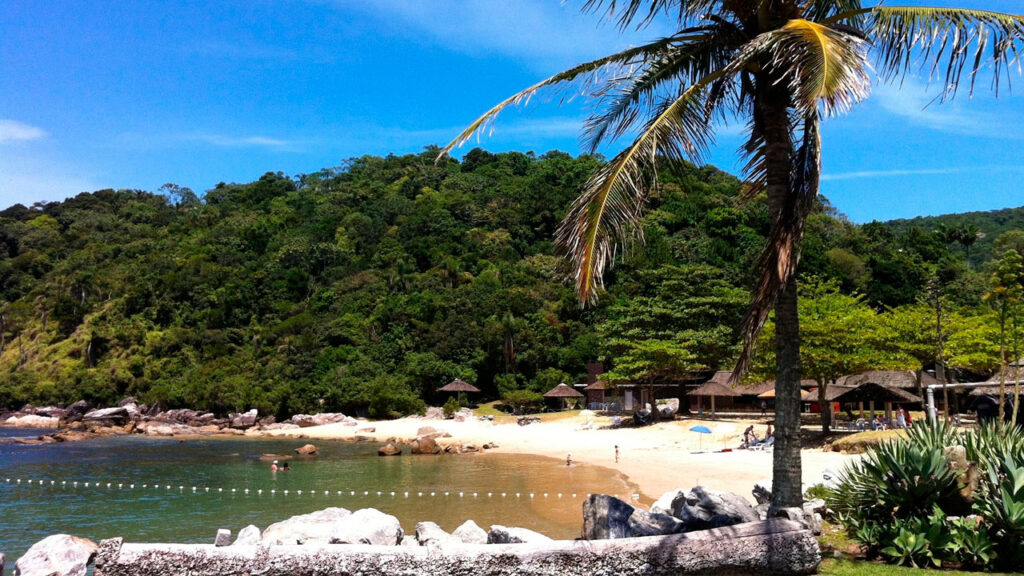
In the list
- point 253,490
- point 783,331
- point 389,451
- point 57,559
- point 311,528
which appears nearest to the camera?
point 783,331

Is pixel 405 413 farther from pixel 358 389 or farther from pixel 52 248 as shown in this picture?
pixel 52 248

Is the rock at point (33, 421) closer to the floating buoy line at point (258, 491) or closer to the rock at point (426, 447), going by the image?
the floating buoy line at point (258, 491)

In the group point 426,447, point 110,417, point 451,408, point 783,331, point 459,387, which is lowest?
point 426,447

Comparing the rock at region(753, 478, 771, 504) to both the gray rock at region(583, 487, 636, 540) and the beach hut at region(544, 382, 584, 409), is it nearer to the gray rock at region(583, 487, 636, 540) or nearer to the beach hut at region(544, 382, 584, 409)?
the gray rock at region(583, 487, 636, 540)

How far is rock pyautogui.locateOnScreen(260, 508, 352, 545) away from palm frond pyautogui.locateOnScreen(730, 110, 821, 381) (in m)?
7.42

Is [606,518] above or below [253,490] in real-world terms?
above

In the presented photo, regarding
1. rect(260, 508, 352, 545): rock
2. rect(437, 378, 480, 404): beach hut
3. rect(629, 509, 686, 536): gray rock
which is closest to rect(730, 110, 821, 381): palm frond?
rect(629, 509, 686, 536): gray rock

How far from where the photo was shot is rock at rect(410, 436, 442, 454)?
30.6m

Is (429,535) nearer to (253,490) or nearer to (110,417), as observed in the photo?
(253,490)

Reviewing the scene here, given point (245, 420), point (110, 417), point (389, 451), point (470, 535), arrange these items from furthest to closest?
point (110, 417) < point (245, 420) < point (389, 451) < point (470, 535)

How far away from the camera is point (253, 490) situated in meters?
21.3

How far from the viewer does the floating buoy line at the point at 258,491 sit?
60.7 feet

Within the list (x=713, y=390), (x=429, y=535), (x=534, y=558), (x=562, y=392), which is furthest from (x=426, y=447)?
→ (x=534, y=558)

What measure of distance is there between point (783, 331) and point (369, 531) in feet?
22.7
